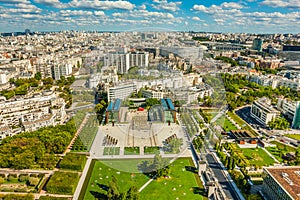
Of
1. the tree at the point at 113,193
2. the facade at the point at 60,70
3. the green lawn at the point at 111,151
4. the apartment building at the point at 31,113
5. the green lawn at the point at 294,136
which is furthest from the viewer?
the facade at the point at 60,70

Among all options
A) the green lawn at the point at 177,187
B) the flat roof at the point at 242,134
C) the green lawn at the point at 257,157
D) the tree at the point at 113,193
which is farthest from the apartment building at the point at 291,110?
the tree at the point at 113,193

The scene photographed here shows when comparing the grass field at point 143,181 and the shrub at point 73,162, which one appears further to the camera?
the shrub at point 73,162

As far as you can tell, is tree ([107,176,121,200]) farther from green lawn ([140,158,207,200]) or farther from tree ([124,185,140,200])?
green lawn ([140,158,207,200])

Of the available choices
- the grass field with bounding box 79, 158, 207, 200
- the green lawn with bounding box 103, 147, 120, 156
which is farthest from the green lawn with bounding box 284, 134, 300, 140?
the green lawn with bounding box 103, 147, 120, 156

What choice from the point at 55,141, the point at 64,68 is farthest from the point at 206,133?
the point at 64,68

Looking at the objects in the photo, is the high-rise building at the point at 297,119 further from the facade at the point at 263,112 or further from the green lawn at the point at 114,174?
the green lawn at the point at 114,174

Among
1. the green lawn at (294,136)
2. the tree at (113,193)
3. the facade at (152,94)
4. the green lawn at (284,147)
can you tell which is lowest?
the green lawn at (284,147)
